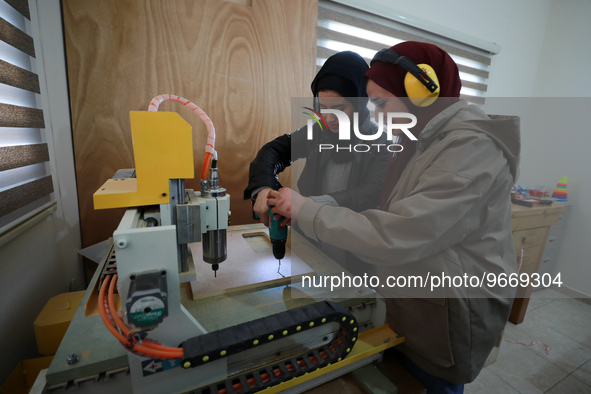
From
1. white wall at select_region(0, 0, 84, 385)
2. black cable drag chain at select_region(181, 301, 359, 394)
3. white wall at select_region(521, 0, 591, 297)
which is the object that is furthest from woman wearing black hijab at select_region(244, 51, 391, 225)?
white wall at select_region(521, 0, 591, 297)

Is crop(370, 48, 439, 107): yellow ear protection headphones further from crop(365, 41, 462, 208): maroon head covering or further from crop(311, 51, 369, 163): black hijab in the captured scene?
crop(311, 51, 369, 163): black hijab

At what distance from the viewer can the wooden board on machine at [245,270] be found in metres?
0.83

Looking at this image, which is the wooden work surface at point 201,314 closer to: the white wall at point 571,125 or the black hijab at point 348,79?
the black hijab at point 348,79

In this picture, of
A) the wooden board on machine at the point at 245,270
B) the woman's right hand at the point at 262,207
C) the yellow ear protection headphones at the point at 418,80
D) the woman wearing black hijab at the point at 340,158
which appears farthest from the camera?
the woman wearing black hijab at the point at 340,158

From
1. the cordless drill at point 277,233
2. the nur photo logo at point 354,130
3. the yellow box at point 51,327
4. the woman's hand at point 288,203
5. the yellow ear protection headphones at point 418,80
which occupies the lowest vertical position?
the yellow box at point 51,327

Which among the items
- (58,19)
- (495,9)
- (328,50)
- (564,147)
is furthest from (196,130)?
(564,147)

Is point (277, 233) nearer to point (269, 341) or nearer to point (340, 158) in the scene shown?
point (269, 341)

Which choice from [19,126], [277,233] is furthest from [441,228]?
[19,126]

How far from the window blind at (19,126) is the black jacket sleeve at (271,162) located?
811mm

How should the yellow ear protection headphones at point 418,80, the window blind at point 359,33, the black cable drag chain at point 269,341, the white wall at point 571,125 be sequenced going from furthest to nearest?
1. the white wall at point 571,125
2. the window blind at point 359,33
3. the yellow ear protection headphones at point 418,80
4. the black cable drag chain at point 269,341

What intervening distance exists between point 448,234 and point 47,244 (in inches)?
62.1

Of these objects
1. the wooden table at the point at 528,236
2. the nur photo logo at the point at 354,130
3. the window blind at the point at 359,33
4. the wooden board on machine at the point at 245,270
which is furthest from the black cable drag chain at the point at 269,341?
the wooden table at the point at 528,236

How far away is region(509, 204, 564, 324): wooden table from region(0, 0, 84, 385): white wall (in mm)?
2733

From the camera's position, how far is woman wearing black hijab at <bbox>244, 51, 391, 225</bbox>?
3.51 ft
